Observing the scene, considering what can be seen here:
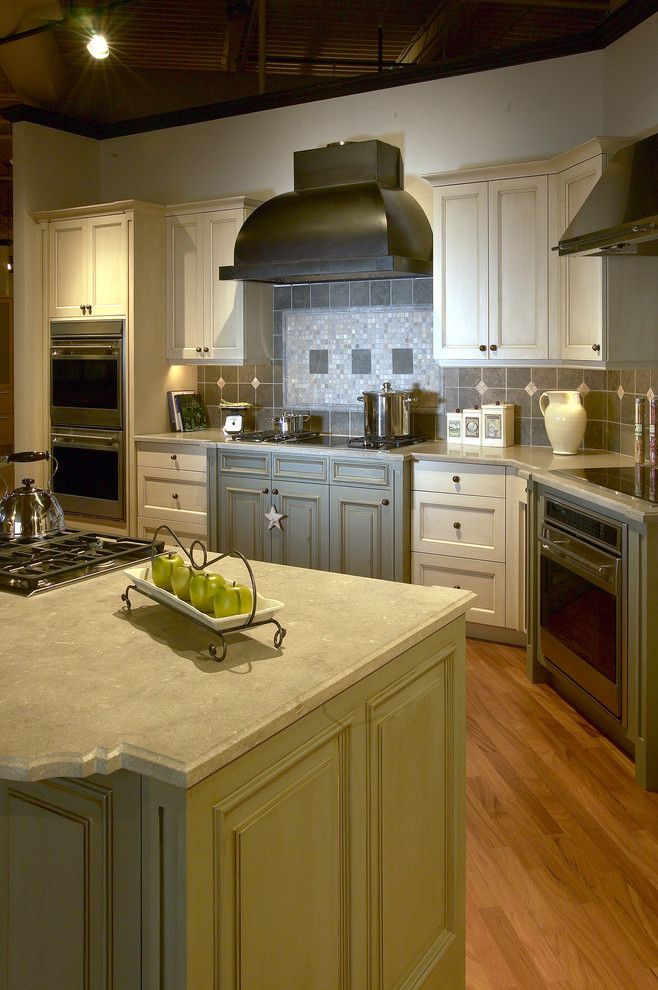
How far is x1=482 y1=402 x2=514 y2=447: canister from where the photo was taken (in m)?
5.05

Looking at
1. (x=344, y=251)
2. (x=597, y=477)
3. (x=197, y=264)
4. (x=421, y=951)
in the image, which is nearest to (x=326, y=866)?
(x=421, y=951)

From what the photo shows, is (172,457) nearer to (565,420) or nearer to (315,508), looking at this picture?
(315,508)

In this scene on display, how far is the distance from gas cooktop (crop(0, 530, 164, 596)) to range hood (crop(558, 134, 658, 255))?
2.09m

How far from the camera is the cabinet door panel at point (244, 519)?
213 inches

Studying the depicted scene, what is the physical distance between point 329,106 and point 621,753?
13.6ft

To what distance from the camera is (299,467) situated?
5227mm

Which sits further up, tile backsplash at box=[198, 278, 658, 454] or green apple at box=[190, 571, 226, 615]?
tile backsplash at box=[198, 278, 658, 454]

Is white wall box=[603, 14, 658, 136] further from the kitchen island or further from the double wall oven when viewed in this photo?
the kitchen island

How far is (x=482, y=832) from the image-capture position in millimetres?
2951

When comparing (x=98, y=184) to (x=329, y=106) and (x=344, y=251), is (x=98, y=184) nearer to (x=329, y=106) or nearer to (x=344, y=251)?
(x=329, y=106)

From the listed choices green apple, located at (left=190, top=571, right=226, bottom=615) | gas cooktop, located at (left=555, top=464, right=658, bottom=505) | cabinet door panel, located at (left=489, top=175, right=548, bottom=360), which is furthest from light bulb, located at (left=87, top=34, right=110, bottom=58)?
green apple, located at (left=190, top=571, right=226, bottom=615)

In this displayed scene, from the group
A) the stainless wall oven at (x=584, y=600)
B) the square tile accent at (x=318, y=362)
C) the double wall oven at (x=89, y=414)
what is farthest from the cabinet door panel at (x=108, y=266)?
the stainless wall oven at (x=584, y=600)

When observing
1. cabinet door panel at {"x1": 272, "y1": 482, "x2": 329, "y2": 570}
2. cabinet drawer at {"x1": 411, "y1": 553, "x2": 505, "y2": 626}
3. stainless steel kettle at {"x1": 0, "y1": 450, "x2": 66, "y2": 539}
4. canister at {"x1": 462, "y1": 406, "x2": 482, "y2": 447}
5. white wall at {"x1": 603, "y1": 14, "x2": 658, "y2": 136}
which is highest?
white wall at {"x1": 603, "y1": 14, "x2": 658, "y2": 136}

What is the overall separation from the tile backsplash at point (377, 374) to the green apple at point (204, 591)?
10.8ft
